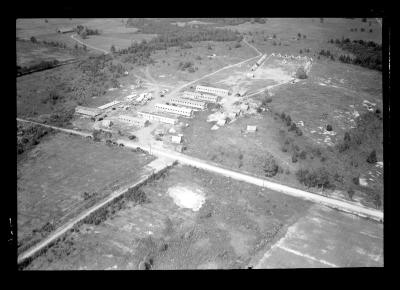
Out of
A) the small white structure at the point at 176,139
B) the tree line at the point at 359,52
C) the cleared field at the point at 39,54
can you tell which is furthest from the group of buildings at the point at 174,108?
the tree line at the point at 359,52

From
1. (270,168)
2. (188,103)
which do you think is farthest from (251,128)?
(188,103)

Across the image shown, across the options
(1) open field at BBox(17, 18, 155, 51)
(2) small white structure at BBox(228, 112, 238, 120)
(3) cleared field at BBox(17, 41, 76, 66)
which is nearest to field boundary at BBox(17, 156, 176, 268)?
(2) small white structure at BBox(228, 112, 238, 120)

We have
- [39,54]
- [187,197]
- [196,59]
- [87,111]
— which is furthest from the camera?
[196,59]

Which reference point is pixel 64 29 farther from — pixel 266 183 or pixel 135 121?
pixel 266 183

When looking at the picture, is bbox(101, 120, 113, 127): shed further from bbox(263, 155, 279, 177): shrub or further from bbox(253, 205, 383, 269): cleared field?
bbox(253, 205, 383, 269): cleared field

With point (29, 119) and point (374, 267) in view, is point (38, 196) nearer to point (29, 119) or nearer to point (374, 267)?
point (29, 119)

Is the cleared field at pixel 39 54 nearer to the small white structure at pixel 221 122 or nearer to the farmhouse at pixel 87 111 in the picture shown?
the farmhouse at pixel 87 111
